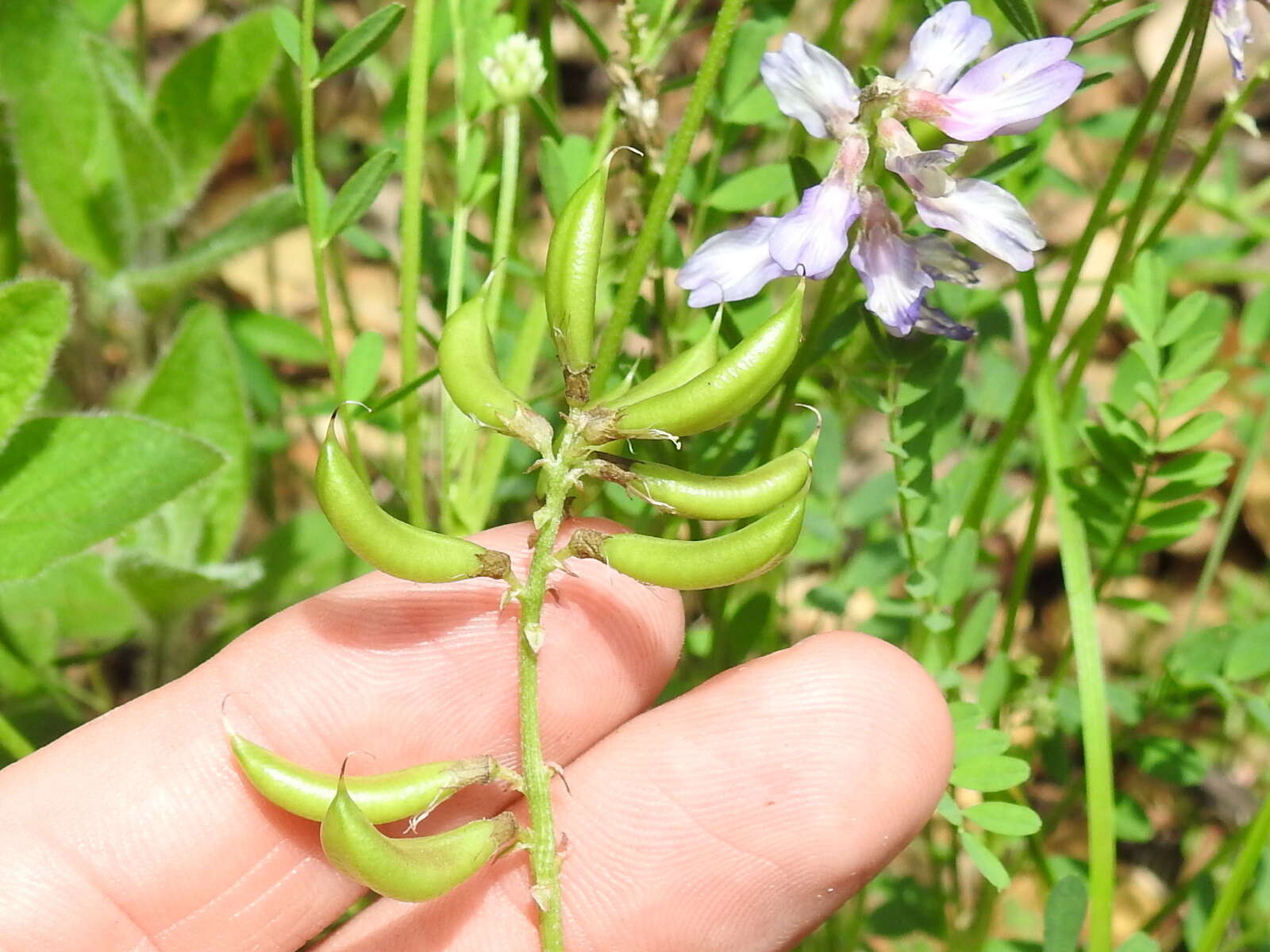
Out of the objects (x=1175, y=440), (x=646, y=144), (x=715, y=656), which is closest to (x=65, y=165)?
(x=646, y=144)

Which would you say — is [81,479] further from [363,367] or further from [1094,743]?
[1094,743]

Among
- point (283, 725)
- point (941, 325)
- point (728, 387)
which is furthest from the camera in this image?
point (283, 725)

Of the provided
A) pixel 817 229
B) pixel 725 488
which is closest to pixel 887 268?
pixel 817 229

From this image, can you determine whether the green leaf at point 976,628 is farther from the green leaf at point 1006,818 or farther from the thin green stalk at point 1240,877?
the thin green stalk at point 1240,877

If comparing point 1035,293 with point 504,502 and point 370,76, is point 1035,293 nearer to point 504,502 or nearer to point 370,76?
point 504,502

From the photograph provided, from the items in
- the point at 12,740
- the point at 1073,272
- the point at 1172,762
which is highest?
the point at 1073,272

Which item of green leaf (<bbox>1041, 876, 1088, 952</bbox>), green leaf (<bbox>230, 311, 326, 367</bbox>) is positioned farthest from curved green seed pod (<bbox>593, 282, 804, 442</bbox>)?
green leaf (<bbox>230, 311, 326, 367</bbox>)

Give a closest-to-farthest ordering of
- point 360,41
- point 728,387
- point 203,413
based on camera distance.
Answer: point 728,387 < point 360,41 < point 203,413
